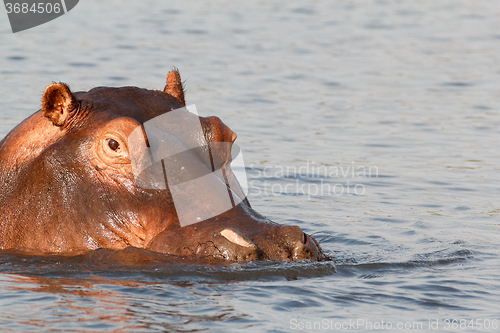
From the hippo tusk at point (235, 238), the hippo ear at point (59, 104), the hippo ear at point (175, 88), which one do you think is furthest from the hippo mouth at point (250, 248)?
the hippo ear at point (175, 88)

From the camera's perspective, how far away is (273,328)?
6.26 metres

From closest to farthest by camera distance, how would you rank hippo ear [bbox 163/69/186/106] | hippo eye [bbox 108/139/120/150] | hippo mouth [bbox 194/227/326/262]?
hippo mouth [bbox 194/227/326/262] < hippo eye [bbox 108/139/120/150] < hippo ear [bbox 163/69/186/106]

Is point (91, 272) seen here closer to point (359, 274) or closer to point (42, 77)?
point (359, 274)

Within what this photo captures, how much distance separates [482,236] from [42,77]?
12.1m

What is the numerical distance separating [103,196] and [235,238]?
136cm

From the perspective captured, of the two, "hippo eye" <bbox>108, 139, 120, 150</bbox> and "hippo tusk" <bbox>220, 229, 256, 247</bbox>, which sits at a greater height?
"hippo eye" <bbox>108, 139, 120, 150</bbox>

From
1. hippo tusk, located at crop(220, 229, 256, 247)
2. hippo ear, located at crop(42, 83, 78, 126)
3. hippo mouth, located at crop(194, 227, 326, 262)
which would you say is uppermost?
hippo ear, located at crop(42, 83, 78, 126)

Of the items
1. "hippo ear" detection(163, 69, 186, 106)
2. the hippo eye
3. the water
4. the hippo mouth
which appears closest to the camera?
the hippo mouth

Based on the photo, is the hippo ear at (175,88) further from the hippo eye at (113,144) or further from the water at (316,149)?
the water at (316,149)

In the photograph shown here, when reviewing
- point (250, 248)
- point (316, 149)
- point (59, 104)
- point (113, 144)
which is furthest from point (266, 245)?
point (316, 149)

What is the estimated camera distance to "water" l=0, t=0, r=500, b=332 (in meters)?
6.69

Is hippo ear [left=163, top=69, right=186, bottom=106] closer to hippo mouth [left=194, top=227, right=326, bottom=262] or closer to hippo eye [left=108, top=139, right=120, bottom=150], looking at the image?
hippo eye [left=108, top=139, right=120, bottom=150]

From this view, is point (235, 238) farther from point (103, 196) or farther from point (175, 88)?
point (175, 88)

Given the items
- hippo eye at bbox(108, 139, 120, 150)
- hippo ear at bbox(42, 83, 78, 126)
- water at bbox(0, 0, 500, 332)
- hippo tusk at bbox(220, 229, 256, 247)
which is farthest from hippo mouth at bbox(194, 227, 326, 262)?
hippo ear at bbox(42, 83, 78, 126)
